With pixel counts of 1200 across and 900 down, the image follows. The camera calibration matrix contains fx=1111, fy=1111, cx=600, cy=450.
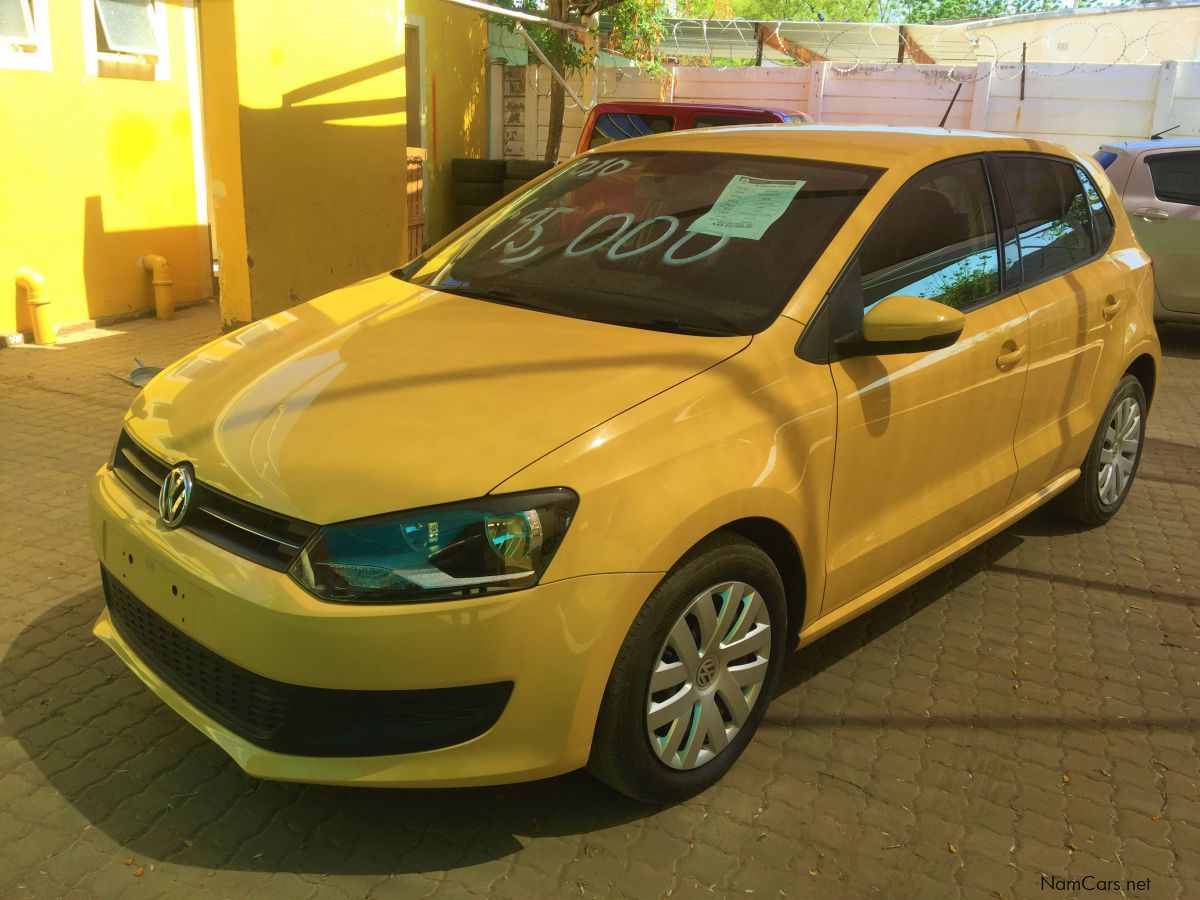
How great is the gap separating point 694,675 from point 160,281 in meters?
7.21

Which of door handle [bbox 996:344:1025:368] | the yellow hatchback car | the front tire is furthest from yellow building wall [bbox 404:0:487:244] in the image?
the front tire

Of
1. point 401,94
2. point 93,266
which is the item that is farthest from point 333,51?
point 93,266

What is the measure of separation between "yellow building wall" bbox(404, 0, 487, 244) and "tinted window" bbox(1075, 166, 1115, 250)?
386 inches

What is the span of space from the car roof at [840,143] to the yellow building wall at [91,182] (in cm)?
523

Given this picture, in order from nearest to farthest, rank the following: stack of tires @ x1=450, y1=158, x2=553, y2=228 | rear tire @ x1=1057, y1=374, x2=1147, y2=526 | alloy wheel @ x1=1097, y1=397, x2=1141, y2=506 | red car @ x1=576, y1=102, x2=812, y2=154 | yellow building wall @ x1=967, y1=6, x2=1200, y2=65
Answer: rear tire @ x1=1057, y1=374, x2=1147, y2=526 < alloy wheel @ x1=1097, y1=397, x2=1141, y2=506 < red car @ x1=576, y1=102, x2=812, y2=154 < stack of tires @ x1=450, y1=158, x2=553, y2=228 < yellow building wall @ x1=967, y1=6, x2=1200, y2=65

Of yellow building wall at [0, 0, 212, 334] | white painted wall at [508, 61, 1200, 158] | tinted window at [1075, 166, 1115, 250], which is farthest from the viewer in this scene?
white painted wall at [508, 61, 1200, 158]

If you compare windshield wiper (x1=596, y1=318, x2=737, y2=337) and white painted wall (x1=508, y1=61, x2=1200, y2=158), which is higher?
white painted wall (x1=508, y1=61, x2=1200, y2=158)

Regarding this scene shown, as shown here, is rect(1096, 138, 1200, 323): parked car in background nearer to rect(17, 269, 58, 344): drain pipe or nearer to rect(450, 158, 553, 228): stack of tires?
rect(450, 158, 553, 228): stack of tires

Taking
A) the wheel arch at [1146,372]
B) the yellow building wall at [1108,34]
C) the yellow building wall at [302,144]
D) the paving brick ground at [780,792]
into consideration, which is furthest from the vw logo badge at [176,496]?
the yellow building wall at [1108,34]

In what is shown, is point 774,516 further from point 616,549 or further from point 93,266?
point 93,266

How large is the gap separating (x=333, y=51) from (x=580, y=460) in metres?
6.27

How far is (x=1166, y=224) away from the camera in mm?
9453

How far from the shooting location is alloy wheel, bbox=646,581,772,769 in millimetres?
2834

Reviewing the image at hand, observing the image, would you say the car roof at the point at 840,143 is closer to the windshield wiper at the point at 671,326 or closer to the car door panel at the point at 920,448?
the car door panel at the point at 920,448
